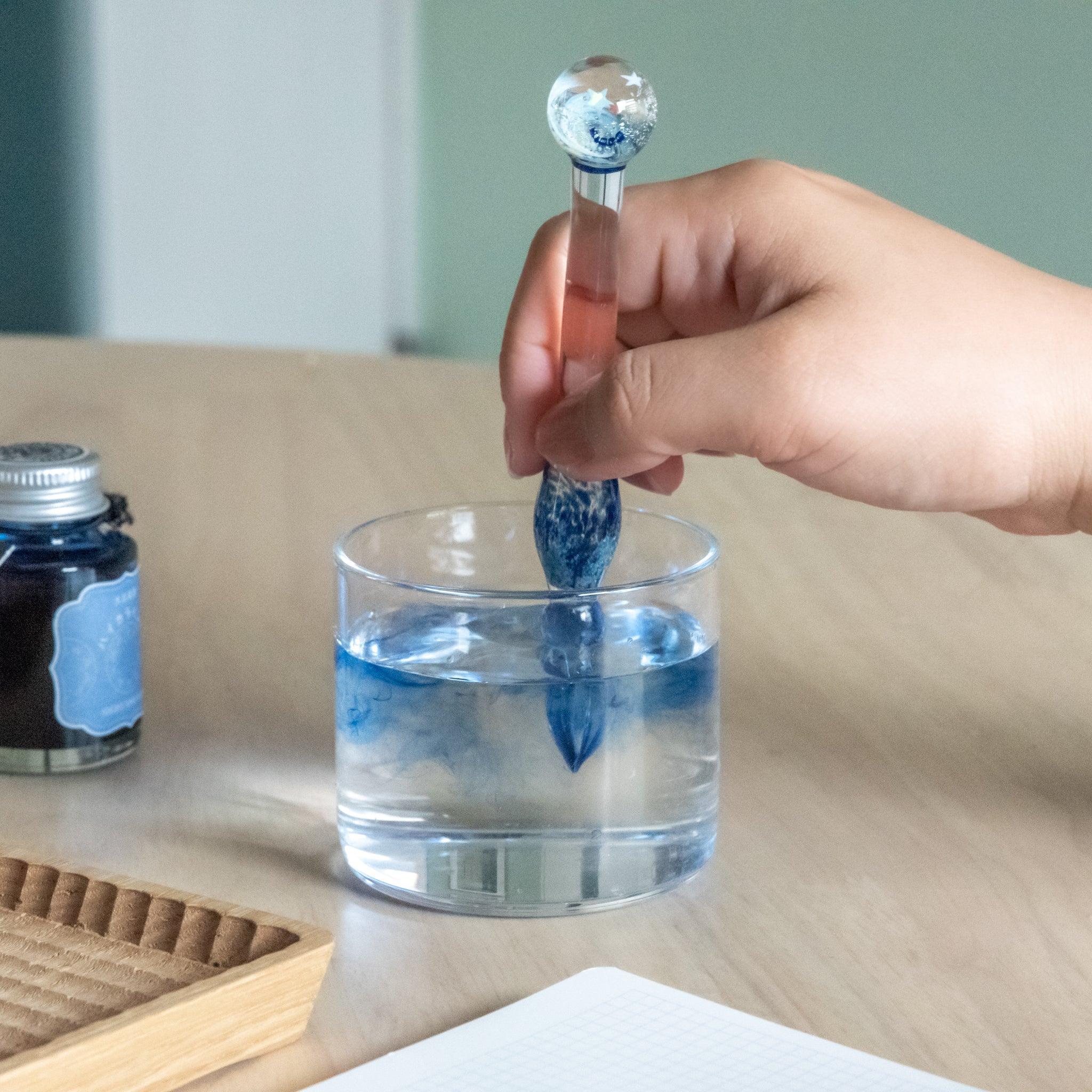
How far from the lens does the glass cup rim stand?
499mm

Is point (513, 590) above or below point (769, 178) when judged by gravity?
below

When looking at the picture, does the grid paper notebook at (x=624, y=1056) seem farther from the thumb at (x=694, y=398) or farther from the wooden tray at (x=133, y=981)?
the thumb at (x=694, y=398)

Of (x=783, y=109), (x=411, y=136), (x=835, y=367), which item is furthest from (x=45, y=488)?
(x=411, y=136)

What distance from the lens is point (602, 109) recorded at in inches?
19.3

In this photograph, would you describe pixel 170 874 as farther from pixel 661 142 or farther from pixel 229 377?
pixel 661 142

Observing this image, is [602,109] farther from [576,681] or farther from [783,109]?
[783,109]

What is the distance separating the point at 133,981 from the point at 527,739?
144 mm

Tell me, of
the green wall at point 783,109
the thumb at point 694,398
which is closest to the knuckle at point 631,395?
the thumb at point 694,398

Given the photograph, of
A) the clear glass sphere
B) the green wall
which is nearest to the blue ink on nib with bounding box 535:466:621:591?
the clear glass sphere

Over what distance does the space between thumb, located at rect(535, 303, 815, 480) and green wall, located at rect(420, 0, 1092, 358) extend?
2.13 metres

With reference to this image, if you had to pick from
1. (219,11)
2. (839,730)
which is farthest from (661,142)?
(839,730)

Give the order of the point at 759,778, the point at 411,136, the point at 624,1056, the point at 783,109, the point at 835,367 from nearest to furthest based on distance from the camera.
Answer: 1. the point at 624,1056
2. the point at 835,367
3. the point at 759,778
4. the point at 783,109
5. the point at 411,136

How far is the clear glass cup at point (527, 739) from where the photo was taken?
1.67ft

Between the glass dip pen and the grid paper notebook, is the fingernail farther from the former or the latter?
the grid paper notebook
